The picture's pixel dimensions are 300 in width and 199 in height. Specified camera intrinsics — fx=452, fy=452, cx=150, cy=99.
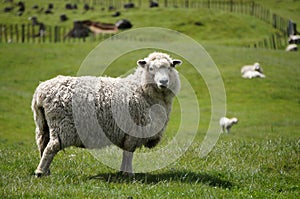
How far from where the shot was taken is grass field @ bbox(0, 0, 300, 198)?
7.35 m

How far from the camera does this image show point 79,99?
8406mm

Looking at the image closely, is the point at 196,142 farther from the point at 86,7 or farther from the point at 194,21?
the point at 86,7

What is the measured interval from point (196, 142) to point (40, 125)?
213 inches

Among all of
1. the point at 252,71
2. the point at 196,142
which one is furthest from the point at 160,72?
the point at 252,71

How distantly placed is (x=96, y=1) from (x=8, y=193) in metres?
98.9

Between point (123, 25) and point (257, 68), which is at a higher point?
point (257, 68)

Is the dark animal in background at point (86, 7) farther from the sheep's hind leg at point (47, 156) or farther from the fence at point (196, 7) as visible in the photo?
the sheep's hind leg at point (47, 156)

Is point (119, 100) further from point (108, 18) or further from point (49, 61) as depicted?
point (108, 18)

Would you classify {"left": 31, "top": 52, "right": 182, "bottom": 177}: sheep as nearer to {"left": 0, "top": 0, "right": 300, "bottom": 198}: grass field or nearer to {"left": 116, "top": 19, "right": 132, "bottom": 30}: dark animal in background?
{"left": 0, "top": 0, "right": 300, "bottom": 198}: grass field

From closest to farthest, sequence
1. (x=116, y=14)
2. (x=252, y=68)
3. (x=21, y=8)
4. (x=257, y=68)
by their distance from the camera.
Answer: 1. (x=257, y=68)
2. (x=252, y=68)
3. (x=116, y=14)
4. (x=21, y=8)

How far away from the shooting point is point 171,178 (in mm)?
8141

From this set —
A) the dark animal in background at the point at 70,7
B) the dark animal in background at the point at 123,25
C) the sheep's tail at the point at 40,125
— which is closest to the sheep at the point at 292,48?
the dark animal in background at the point at 123,25

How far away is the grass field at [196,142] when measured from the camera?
289 inches

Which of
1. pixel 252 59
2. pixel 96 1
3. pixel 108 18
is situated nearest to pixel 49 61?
pixel 252 59
